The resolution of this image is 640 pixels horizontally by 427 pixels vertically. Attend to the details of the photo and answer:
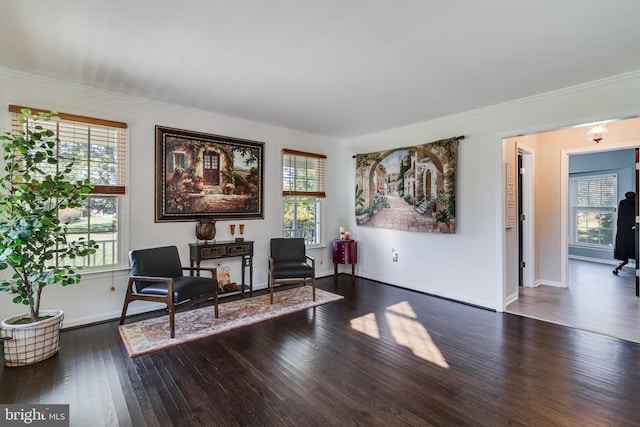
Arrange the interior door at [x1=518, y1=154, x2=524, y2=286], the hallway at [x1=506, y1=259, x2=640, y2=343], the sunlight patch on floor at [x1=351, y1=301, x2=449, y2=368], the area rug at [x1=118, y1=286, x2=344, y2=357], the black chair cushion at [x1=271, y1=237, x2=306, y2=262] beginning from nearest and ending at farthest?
the sunlight patch on floor at [x1=351, y1=301, x2=449, y2=368]
the area rug at [x1=118, y1=286, x2=344, y2=357]
the hallway at [x1=506, y1=259, x2=640, y2=343]
the black chair cushion at [x1=271, y1=237, x2=306, y2=262]
the interior door at [x1=518, y1=154, x2=524, y2=286]

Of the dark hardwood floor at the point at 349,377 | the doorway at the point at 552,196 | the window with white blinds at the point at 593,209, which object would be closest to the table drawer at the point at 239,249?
the dark hardwood floor at the point at 349,377

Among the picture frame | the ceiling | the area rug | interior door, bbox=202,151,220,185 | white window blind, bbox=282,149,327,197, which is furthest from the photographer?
white window blind, bbox=282,149,327,197

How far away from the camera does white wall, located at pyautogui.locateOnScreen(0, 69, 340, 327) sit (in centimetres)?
308

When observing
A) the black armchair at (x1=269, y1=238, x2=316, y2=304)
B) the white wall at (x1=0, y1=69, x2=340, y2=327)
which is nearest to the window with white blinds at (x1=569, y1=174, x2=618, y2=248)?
the black armchair at (x1=269, y1=238, x2=316, y2=304)

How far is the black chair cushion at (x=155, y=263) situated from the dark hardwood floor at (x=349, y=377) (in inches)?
25.7

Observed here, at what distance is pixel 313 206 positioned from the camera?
217 inches

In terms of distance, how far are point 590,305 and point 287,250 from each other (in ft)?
13.4

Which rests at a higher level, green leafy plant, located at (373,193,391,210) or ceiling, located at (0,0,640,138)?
ceiling, located at (0,0,640,138)

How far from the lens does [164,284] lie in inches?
126

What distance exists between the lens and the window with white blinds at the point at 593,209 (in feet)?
22.4

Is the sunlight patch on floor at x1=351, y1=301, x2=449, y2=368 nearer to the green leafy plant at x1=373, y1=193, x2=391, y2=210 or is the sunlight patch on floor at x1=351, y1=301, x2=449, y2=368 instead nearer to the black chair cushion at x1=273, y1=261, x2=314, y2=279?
the black chair cushion at x1=273, y1=261, x2=314, y2=279
